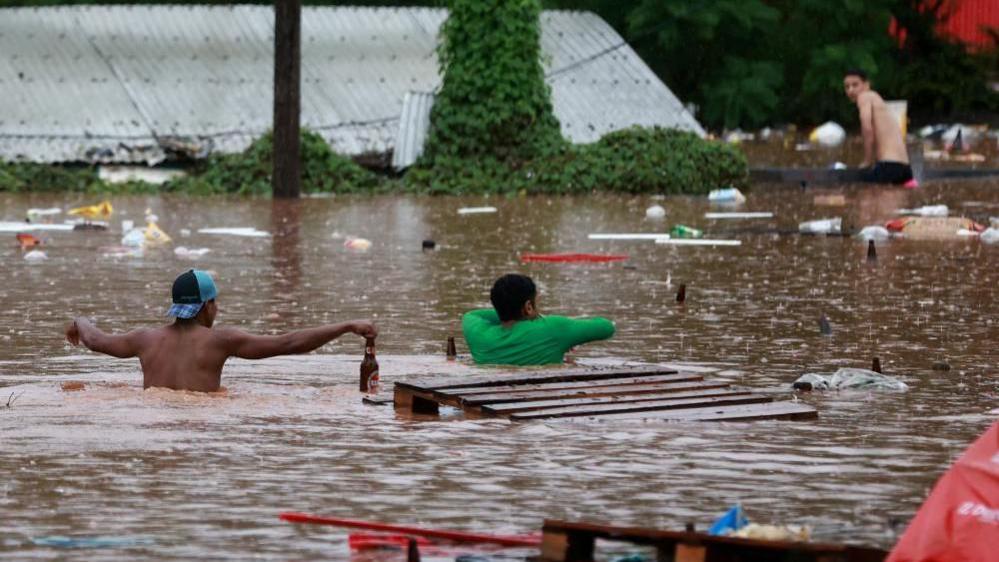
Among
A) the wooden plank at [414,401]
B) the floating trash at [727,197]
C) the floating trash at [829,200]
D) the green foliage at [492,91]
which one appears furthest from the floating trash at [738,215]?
the wooden plank at [414,401]

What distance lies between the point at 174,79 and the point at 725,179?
29.4 ft

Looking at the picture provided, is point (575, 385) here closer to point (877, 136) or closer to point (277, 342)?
point (277, 342)

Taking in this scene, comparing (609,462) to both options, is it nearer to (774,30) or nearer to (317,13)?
(317,13)

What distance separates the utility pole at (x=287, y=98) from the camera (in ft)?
85.5

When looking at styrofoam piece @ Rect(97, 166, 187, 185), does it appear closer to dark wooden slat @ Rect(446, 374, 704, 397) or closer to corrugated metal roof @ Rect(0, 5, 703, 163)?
corrugated metal roof @ Rect(0, 5, 703, 163)

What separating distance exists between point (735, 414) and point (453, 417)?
4.30 feet

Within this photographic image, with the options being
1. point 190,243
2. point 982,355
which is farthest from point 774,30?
point 982,355

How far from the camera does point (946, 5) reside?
39844 millimetres

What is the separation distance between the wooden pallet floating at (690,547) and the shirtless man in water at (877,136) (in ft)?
60.0

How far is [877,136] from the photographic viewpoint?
24.9m

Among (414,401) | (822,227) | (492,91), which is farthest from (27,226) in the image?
(414,401)

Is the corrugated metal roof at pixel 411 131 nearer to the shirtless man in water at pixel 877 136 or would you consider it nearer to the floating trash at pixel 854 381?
the shirtless man in water at pixel 877 136

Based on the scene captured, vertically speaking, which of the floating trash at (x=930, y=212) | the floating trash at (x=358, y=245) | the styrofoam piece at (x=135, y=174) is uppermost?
the styrofoam piece at (x=135, y=174)

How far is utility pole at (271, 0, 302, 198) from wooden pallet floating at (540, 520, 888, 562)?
20.2m
